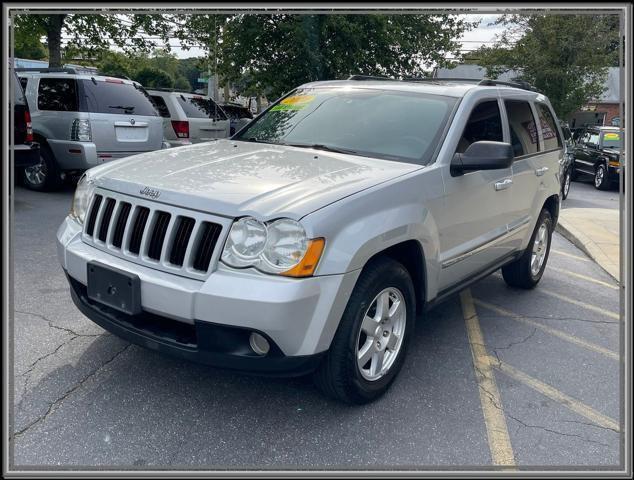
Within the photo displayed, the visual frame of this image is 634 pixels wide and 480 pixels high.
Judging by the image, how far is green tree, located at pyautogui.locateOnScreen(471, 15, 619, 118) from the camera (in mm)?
21281

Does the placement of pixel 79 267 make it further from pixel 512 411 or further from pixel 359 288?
pixel 512 411

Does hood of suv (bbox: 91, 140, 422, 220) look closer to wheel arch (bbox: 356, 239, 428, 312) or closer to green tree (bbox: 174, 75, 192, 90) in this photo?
wheel arch (bbox: 356, 239, 428, 312)

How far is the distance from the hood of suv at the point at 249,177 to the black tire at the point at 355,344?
469 millimetres

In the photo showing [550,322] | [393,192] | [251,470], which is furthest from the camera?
[550,322]

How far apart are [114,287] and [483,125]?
9.33 feet

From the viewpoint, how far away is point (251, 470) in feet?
9.34

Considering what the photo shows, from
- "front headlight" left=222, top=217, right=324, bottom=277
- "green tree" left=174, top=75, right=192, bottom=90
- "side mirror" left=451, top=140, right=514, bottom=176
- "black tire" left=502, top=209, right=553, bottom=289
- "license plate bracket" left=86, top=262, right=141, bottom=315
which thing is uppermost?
"green tree" left=174, top=75, right=192, bottom=90

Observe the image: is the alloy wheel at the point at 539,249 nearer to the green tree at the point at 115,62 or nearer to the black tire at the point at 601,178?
the black tire at the point at 601,178

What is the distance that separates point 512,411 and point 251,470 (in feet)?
5.19

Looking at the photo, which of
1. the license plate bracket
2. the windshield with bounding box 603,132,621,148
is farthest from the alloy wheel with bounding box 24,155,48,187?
the windshield with bounding box 603,132,621,148

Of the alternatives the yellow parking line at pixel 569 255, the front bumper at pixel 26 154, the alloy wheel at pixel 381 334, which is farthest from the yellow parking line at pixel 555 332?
the front bumper at pixel 26 154

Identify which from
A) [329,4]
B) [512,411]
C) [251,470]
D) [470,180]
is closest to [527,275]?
[470,180]

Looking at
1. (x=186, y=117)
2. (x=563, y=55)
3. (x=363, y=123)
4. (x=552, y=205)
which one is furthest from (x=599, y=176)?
(x=363, y=123)

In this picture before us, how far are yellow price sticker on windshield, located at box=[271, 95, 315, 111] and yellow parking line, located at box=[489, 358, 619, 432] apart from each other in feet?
7.71
